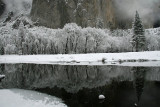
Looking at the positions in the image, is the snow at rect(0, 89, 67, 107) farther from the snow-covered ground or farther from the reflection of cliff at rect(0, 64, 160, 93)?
the snow-covered ground

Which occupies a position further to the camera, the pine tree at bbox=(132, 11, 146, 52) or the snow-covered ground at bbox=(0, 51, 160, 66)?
the pine tree at bbox=(132, 11, 146, 52)

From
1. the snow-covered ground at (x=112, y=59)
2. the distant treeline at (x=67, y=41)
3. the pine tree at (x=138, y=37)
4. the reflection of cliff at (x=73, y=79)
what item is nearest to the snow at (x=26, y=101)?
the reflection of cliff at (x=73, y=79)

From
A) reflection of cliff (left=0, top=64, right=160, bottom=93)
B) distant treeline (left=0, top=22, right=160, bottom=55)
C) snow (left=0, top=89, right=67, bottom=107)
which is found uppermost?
distant treeline (left=0, top=22, right=160, bottom=55)

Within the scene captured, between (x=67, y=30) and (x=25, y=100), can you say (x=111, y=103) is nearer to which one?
(x=25, y=100)

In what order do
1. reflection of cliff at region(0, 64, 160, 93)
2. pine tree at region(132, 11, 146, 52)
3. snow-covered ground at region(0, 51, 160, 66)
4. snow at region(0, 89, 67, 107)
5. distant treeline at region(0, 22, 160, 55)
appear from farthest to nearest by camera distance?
1. distant treeline at region(0, 22, 160, 55)
2. pine tree at region(132, 11, 146, 52)
3. snow-covered ground at region(0, 51, 160, 66)
4. reflection of cliff at region(0, 64, 160, 93)
5. snow at region(0, 89, 67, 107)

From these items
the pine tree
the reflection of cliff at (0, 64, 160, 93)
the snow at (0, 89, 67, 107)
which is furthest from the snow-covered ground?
the snow at (0, 89, 67, 107)

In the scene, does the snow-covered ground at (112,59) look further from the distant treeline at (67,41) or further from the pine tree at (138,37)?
the distant treeline at (67,41)

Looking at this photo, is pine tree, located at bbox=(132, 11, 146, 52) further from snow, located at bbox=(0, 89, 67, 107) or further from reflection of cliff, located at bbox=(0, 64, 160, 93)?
snow, located at bbox=(0, 89, 67, 107)

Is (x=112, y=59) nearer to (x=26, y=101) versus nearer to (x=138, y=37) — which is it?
(x=138, y=37)


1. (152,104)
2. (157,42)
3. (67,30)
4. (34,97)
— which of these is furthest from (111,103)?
(157,42)

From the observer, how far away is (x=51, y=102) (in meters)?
16.2

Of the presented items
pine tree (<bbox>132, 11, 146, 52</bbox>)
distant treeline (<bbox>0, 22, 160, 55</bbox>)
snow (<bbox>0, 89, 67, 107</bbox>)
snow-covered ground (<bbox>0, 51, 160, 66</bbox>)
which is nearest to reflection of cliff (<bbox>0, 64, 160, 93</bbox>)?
snow (<bbox>0, 89, 67, 107</bbox>)

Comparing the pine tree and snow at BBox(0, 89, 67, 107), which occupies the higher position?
the pine tree

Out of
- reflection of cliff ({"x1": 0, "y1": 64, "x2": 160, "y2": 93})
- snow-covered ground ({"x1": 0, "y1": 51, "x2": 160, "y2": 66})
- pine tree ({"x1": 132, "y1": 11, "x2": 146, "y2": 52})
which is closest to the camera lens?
reflection of cliff ({"x1": 0, "y1": 64, "x2": 160, "y2": 93})
